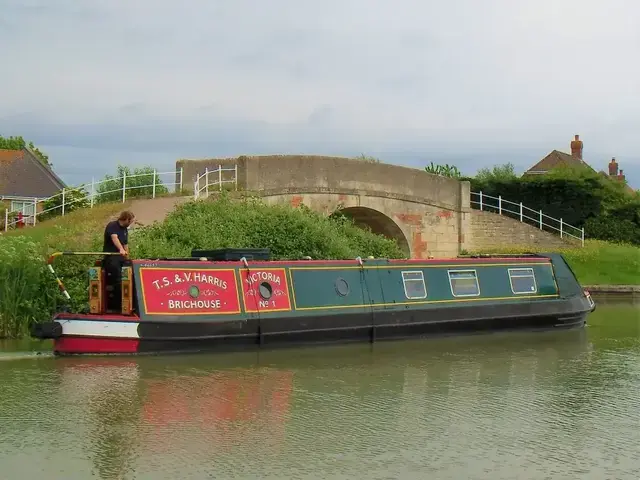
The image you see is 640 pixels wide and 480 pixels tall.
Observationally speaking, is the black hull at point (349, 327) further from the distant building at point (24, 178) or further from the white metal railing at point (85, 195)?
the distant building at point (24, 178)

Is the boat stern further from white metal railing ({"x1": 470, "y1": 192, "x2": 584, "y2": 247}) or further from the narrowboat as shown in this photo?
white metal railing ({"x1": 470, "y1": 192, "x2": 584, "y2": 247})

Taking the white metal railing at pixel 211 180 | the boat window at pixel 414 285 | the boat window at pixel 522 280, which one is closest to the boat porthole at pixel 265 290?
the boat window at pixel 414 285

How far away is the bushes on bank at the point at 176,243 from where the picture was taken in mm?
11773

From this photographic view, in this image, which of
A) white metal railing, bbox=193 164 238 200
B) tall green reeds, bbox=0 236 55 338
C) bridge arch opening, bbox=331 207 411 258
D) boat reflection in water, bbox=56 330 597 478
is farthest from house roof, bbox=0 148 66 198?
boat reflection in water, bbox=56 330 597 478

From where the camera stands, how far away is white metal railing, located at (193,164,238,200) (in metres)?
17.9

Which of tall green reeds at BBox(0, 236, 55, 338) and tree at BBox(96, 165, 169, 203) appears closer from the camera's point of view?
tall green reeds at BBox(0, 236, 55, 338)

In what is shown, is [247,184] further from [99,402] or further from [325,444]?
[325,444]

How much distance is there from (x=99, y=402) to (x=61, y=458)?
5.78 feet

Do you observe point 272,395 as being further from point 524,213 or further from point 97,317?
point 524,213

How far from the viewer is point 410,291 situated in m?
12.6

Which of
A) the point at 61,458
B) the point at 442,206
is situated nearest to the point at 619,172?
the point at 442,206

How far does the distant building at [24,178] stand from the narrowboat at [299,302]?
2517cm

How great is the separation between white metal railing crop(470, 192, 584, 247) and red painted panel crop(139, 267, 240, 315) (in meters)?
15.6

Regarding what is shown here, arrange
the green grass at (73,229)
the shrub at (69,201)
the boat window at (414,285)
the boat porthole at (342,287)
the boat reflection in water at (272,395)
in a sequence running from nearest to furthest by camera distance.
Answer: the boat reflection in water at (272,395)
the boat porthole at (342,287)
the boat window at (414,285)
the green grass at (73,229)
the shrub at (69,201)
